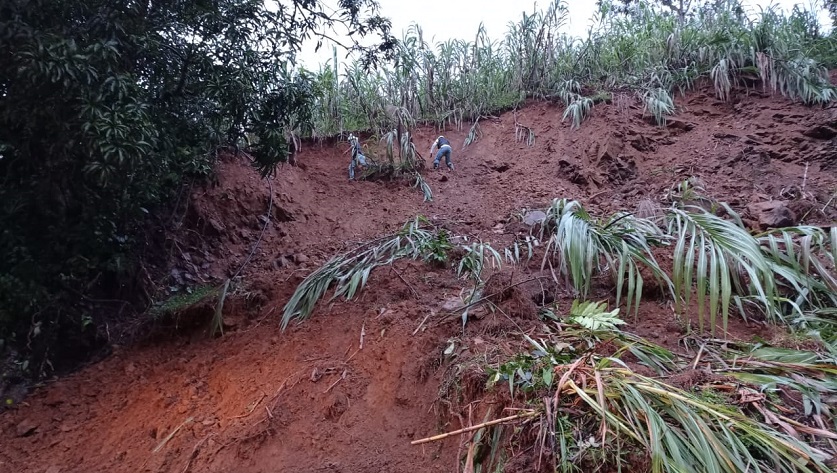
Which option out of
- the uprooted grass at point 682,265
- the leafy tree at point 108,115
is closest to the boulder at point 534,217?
the uprooted grass at point 682,265

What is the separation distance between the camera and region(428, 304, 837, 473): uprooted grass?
152cm

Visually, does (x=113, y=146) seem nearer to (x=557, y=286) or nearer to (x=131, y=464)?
(x=131, y=464)

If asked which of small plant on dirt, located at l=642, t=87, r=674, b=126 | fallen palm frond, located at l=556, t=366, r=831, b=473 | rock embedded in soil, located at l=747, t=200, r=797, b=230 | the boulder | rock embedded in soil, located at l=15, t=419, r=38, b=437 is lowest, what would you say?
rock embedded in soil, located at l=15, t=419, r=38, b=437

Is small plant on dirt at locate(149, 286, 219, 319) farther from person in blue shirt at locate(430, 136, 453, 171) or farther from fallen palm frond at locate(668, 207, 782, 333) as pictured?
fallen palm frond at locate(668, 207, 782, 333)

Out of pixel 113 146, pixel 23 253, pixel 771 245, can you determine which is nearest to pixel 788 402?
pixel 771 245

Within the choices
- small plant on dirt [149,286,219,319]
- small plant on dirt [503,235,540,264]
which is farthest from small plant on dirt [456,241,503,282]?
small plant on dirt [149,286,219,319]

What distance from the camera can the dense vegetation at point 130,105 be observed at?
2.42 m

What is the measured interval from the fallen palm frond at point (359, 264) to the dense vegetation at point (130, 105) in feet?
3.02

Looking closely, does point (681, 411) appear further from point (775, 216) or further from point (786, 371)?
point (775, 216)

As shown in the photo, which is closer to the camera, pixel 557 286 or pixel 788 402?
pixel 788 402

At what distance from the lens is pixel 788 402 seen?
1.74 metres

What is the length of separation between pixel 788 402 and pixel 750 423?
0.27 metres

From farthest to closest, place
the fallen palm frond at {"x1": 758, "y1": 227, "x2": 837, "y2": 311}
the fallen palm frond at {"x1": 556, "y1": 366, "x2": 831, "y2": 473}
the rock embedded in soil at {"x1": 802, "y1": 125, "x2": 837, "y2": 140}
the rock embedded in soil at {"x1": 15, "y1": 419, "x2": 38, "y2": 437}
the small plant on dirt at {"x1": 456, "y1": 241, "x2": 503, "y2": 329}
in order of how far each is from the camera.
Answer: the rock embedded in soil at {"x1": 802, "y1": 125, "x2": 837, "y2": 140} < the small plant on dirt at {"x1": 456, "y1": 241, "x2": 503, "y2": 329} < the rock embedded in soil at {"x1": 15, "y1": 419, "x2": 38, "y2": 437} < the fallen palm frond at {"x1": 758, "y1": 227, "x2": 837, "y2": 311} < the fallen palm frond at {"x1": 556, "y1": 366, "x2": 831, "y2": 473}

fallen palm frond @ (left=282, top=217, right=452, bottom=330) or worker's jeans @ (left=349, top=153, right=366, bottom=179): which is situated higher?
worker's jeans @ (left=349, top=153, right=366, bottom=179)
